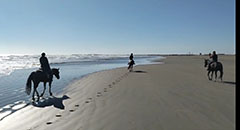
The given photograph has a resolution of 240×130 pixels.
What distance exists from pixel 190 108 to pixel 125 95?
3037mm

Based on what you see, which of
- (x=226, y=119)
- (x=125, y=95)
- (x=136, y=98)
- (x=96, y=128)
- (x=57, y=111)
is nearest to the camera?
(x=96, y=128)

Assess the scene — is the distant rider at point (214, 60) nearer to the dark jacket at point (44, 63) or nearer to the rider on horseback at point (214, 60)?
the rider on horseback at point (214, 60)

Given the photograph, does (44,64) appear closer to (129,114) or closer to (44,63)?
(44,63)

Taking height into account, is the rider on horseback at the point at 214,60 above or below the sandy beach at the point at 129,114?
above

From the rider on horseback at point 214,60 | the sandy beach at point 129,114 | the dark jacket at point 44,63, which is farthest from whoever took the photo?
the rider on horseback at point 214,60

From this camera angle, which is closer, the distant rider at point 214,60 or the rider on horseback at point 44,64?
the rider on horseback at point 44,64

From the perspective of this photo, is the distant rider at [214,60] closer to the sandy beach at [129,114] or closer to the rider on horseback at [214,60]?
the rider on horseback at [214,60]

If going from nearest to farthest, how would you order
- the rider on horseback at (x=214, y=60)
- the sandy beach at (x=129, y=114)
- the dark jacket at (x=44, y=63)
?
1. the sandy beach at (x=129, y=114)
2. the dark jacket at (x=44, y=63)
3. the rider on horseback at (x=214, y=60)

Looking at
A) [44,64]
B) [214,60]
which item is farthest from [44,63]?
[214,60]

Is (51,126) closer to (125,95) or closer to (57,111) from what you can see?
(57,111)

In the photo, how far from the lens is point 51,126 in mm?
5207

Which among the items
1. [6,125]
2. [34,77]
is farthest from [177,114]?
[34,77]

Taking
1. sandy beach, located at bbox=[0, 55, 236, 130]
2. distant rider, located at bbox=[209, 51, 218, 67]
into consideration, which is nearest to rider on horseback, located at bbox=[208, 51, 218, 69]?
distant rider, located at bbox=[209, 51, 218, 67]

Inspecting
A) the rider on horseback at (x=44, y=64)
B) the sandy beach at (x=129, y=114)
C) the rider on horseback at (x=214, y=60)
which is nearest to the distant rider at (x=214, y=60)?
the rider on horseback at (x=214, y=60)
